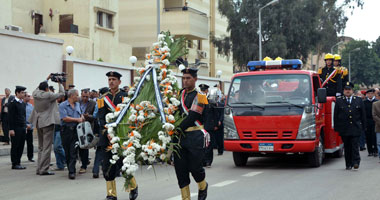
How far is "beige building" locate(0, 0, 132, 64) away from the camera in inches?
1287

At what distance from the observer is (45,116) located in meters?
13.2

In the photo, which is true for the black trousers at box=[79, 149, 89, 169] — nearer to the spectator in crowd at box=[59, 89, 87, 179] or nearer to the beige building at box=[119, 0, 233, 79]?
the spectator in crowd at box=[59, 89, 87, 179]

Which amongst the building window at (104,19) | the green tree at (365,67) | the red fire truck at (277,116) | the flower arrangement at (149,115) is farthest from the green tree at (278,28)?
the green tree at (365,67)

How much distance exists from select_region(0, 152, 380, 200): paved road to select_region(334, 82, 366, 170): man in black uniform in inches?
13.1

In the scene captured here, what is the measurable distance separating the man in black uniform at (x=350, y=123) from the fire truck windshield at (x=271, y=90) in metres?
0.74

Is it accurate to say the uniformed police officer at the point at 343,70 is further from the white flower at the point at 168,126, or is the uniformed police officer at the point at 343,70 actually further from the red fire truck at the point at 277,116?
the white flower at the point at 168,126

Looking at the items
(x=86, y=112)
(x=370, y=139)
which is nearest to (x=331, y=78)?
(x=370, y=139)

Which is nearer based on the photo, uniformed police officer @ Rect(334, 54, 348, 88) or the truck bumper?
the truck bumper

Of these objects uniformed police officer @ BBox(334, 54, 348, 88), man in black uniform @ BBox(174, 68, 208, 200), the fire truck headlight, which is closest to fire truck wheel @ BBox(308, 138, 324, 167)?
the fire truck headlight

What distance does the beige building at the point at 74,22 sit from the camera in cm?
3269

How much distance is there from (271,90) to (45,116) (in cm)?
490

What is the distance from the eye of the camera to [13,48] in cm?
2383

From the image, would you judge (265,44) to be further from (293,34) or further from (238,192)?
(238,192)

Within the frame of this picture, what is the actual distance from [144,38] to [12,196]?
3689 cm
